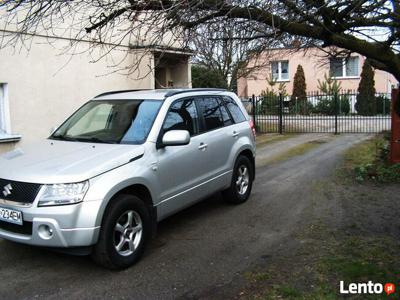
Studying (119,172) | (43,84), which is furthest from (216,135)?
(43,84)

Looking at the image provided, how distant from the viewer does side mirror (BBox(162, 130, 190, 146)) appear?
17.1 ft

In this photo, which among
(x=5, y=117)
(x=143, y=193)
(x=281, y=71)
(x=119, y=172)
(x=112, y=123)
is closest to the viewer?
(x=119, y=172)

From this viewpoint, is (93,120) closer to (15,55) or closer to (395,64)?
(395,64)

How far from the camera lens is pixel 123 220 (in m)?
4.83

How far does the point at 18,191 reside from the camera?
178 inches

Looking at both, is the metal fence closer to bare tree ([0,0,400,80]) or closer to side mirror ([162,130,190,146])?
side mirror ([162,130,190,146])

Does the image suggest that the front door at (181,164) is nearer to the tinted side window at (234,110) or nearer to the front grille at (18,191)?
the tinted side window at (234,110)

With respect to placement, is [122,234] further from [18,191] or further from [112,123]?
[112,123]

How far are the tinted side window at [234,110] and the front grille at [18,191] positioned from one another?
355 cm

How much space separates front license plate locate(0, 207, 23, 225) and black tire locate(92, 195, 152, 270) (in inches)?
29.4

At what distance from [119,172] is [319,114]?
20610mm

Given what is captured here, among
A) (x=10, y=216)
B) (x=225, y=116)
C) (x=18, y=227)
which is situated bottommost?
(x=18, y=227)

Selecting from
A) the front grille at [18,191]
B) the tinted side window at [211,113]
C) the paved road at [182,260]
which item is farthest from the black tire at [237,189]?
the front grille at [18,191]

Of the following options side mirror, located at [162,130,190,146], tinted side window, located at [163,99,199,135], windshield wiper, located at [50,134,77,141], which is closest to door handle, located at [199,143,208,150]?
tinted side window, located at [163,99,199,135]
